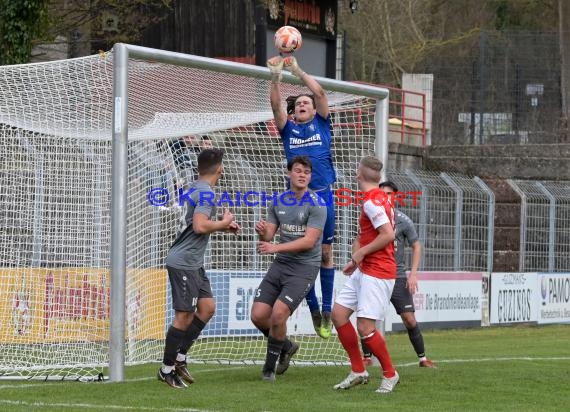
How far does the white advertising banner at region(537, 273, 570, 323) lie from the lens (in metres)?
23.7

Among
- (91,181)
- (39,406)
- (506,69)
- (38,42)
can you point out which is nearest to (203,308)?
(39,406)

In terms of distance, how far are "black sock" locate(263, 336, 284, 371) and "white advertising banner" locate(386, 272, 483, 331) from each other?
9401 millimetres

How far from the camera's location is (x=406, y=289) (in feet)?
44.9

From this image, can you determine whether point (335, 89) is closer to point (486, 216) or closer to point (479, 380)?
point (479, 380)

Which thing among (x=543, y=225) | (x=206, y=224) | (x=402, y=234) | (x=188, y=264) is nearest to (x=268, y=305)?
(x=188, y=264)

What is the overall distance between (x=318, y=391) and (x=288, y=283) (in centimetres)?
114

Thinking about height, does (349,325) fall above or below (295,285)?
below

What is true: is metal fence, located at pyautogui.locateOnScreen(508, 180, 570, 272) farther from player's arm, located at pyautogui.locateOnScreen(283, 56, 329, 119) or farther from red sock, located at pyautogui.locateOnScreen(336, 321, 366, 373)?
red sock, located at pyautogui.locateOnScreen(336, 321, 366, 373)

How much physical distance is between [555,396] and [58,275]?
6.18 meters

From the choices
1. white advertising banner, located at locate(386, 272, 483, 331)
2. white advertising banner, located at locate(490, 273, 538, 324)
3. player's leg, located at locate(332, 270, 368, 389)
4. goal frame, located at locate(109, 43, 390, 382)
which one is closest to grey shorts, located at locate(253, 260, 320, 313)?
player's leg, located at locate(332, 270, 368, 389)

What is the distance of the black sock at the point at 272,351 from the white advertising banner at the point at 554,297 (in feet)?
42.8

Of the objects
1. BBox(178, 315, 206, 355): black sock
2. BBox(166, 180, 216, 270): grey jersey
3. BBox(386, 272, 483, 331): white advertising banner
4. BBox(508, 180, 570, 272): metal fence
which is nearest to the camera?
BBox(166, 180, 216, 270): grey jersey

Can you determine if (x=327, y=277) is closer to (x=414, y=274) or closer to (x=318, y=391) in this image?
(x=414, y=274)

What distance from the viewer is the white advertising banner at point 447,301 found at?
69.9 ft
